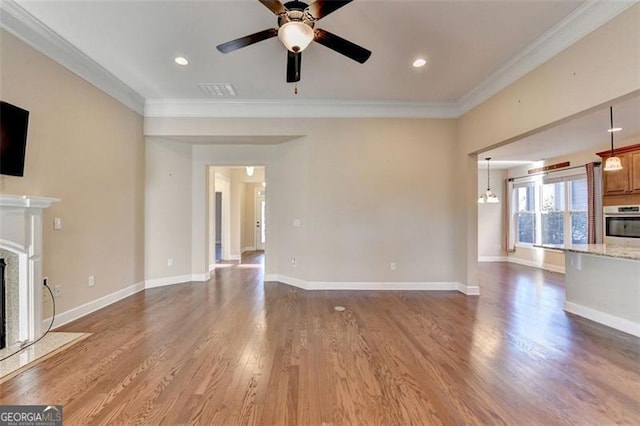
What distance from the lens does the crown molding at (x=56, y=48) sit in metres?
2.58

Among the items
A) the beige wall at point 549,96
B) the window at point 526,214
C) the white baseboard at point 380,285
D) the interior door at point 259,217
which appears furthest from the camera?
the interior door at point 259,217

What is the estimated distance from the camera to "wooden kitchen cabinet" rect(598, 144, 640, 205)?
494 cm

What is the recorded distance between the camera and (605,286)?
3.33m

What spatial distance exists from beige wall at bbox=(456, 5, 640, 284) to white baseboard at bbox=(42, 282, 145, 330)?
525 cm

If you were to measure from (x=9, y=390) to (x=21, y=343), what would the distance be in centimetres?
88

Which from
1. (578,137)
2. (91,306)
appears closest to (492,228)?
(578,137)

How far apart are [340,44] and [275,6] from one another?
588mm

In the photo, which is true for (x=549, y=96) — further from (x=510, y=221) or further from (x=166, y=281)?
(x=166, y=281)

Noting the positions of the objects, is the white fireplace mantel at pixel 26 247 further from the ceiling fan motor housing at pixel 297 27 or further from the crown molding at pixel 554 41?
the crown molding at pixel 554 41

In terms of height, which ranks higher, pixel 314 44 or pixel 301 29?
pixel 314 44

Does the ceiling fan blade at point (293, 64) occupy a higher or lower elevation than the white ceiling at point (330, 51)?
lower

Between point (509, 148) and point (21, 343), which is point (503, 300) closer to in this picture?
point (509, 148)

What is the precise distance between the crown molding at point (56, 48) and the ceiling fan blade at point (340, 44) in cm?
274

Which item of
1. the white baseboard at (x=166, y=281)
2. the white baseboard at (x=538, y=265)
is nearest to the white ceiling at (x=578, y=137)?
the white baseboard at (x=538, y=265)
